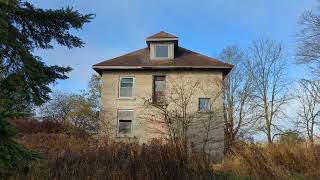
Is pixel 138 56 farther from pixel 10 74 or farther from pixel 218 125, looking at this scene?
pixel 10 74

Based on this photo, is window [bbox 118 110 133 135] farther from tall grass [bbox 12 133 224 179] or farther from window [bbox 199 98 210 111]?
tall grass [bbox 12 133 224 179]

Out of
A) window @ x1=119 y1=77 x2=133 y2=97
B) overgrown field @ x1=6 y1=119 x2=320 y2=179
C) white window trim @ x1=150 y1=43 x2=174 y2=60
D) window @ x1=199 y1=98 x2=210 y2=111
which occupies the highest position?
white window trim @ x1=150 y1=43 x2=174 y2=60

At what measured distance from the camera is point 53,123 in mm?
37188

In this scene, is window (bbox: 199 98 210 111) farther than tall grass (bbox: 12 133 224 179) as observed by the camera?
Yes

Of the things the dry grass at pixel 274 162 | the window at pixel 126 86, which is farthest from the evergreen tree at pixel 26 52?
the window at pixel 126 86

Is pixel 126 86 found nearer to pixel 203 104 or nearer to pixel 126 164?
pixel 203 104

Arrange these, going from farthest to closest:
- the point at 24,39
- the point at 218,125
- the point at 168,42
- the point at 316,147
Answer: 1. the point at 168,42
2. the point at 218,125
3. the point at 316,147
4. the point at 24,39

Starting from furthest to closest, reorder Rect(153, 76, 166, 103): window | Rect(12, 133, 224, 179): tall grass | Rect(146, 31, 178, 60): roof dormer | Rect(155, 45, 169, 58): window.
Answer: Rect(155, 45, 169, 58): window
Rect(146, 31, 178, 60): roof dormer
Rect(153, 76, 166, 103): window
Rect(12, 133, 224, 179): tall grass

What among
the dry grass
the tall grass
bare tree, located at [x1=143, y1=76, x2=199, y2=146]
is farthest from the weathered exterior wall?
the tall grass

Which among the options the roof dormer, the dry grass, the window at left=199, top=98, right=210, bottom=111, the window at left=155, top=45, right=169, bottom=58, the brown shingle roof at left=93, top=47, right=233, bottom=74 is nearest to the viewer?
the dry grass

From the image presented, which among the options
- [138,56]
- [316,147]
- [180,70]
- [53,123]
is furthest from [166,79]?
[316,147]

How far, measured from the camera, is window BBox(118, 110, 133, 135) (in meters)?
33.9

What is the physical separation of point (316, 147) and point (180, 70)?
23.4 metres

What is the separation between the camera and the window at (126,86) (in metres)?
34.9
